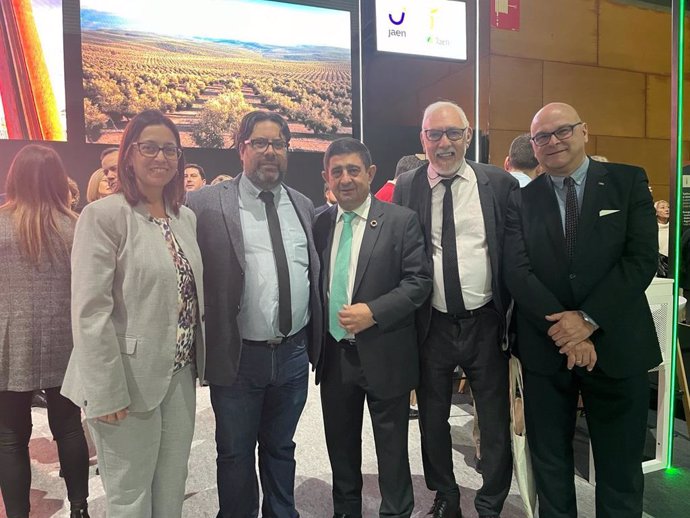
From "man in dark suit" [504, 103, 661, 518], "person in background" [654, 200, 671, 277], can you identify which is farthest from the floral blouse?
"person in background" [654, 200, 671, 277]

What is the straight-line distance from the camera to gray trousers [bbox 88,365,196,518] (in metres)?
1.58

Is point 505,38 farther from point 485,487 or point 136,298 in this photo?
point 136,298

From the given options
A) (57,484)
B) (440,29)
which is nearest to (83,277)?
(57,484)

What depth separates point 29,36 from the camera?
2.57m

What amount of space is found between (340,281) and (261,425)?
0.71 meters

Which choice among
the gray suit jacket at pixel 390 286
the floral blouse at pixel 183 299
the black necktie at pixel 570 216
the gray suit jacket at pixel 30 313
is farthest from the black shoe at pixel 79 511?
the black necktie at pixel 570 216

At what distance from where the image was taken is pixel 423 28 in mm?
3824

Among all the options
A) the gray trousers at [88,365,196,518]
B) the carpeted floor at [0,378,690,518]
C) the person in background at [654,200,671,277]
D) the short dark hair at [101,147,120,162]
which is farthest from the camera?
the person in background at [654,200,671,277]

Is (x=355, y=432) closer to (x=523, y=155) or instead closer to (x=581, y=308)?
(x=581, y=308)

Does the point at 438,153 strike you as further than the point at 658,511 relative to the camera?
No

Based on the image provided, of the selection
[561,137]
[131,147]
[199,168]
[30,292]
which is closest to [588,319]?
[561,137]

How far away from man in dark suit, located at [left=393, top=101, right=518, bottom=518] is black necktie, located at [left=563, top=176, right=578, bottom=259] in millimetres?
269

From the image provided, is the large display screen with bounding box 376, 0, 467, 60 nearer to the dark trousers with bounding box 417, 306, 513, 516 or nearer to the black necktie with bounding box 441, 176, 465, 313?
the black necktie with bounding box 441, 176, 465, 313

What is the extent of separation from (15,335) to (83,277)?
0.75 meters
